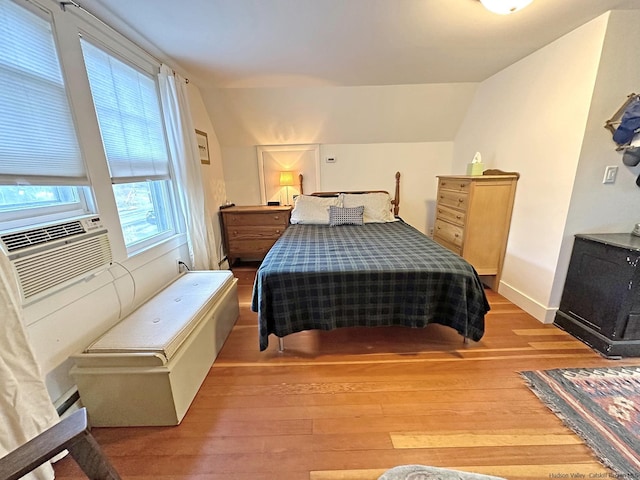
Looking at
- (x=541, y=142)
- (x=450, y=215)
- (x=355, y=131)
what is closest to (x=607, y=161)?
(x=541, y=142)

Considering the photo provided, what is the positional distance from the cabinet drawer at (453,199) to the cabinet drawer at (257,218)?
6.20 feet

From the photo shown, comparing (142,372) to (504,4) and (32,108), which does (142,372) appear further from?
(504,4)

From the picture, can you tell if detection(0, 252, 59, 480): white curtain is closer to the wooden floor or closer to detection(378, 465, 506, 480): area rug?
the wooden floor

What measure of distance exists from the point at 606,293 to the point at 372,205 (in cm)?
210

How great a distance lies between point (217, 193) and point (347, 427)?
315 centimetres

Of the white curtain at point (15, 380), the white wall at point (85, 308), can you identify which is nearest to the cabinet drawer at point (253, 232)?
the white wall at point (85, 308)

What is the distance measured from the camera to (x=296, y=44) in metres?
2.09

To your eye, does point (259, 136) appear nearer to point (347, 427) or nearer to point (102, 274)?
point (102, 274)

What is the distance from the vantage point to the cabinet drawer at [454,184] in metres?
2.66

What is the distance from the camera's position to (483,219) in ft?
8.61

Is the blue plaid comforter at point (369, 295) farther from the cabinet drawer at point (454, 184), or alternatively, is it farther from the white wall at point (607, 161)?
the cabinet drawer at point (454, 184)

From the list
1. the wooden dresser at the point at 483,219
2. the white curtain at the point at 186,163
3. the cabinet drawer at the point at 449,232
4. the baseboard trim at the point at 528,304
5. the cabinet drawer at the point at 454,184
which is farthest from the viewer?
the cabinet drawer at the point at 449,232

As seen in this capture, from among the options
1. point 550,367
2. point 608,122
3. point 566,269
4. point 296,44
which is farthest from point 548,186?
point 296,44

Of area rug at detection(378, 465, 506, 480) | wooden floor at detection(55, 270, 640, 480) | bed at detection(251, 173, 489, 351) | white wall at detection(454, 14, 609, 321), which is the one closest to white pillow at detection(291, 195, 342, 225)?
bed at detection(251, 173, 489, 351)
